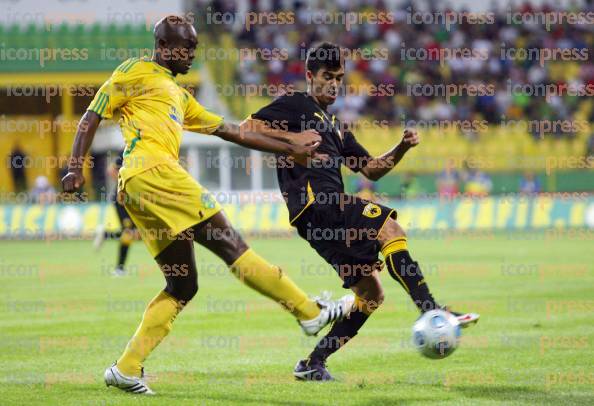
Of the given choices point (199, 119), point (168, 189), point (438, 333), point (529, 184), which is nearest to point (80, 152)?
point (168, 189)

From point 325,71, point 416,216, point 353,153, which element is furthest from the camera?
point 416,216

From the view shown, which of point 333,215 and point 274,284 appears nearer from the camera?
point 274,284

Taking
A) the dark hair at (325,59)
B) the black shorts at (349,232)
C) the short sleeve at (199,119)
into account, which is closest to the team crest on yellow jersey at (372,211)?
the black shorts at (349,232)

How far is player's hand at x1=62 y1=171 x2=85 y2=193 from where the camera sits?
6945 mm

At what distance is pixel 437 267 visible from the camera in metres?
19.3

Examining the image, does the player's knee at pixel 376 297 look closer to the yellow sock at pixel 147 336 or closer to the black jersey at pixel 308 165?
the black jersey at pixel 308 165

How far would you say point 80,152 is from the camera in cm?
702

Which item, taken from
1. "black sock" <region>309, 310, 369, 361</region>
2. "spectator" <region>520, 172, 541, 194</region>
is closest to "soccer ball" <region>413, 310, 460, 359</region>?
"black sock" <region>309, 310, 369, 361</region>

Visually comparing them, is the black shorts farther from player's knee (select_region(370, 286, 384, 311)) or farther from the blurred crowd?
the blurred crowd

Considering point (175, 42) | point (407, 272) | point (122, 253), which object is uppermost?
point (175, 42)

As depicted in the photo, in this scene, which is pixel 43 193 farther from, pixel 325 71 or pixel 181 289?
Result: pixel 181 289

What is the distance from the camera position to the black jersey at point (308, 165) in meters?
7.82

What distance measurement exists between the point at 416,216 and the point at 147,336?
75.0ft

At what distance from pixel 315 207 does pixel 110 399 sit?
6.51ft
